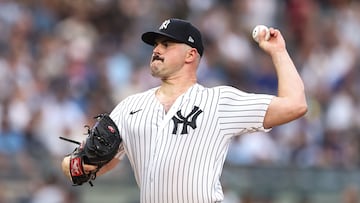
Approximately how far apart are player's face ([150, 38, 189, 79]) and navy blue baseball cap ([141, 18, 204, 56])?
5cm

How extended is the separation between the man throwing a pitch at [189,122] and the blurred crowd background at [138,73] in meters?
5.06

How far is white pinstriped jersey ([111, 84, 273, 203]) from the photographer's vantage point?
6.69 metres

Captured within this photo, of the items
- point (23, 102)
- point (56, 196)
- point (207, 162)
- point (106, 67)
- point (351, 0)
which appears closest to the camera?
point (207, 162)

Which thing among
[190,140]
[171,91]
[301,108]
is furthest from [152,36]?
[301,108]

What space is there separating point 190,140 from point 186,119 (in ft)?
0.44

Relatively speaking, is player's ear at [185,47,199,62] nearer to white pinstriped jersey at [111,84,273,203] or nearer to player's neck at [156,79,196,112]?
player's neck at [156,79,196,112]

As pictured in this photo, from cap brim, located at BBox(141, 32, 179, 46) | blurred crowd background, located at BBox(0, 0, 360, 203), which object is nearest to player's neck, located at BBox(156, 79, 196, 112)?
cap brim, located at BBox(141, 32, 179, 46)

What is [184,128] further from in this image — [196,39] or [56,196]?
[56,196]

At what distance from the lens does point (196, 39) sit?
278 inches

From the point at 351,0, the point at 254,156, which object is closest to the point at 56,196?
the point at 254,156

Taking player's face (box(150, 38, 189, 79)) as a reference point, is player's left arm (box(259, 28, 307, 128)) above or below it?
below

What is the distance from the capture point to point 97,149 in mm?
6758

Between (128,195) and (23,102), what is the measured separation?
1.73 meters

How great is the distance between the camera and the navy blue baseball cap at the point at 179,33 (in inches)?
273
